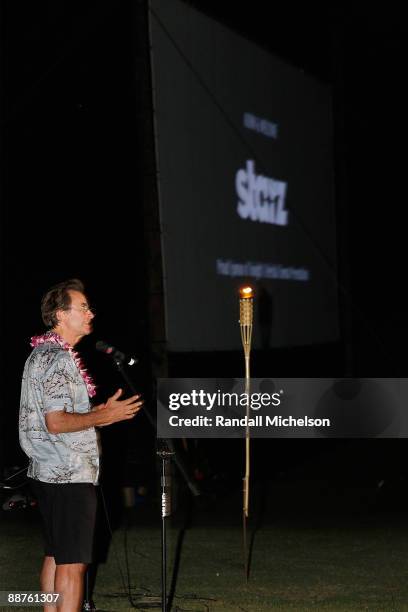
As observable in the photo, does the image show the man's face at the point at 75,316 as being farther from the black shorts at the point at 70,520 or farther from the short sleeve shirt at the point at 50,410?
the black shorts at the point at 70,520

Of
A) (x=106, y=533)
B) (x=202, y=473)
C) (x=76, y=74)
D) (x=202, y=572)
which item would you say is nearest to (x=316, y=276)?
(x=202, y=473)

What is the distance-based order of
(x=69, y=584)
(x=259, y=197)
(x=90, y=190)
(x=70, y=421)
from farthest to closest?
(x=259, y=197) < (x=90, y=190) < (x=69, y=584) < (x=70, y=421)

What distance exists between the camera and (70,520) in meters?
4.25

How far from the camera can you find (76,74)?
30.6 feet

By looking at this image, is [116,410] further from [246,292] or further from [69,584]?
[246,292]

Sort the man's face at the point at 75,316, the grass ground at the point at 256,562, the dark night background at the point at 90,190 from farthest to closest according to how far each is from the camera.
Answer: the dark night background at the point at 90,190, the grass ground at the point at 256,562, the man's face at the point at 75,316

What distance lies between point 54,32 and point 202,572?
4.62 meters

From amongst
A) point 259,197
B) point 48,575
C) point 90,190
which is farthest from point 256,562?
point 259,197

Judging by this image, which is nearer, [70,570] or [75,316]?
[70,570]

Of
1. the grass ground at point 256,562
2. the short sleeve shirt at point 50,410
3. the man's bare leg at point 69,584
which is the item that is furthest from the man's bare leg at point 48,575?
the grass ground at point 256,562

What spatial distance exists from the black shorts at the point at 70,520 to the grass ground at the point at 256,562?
166 cm

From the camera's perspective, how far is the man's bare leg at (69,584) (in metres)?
4.27

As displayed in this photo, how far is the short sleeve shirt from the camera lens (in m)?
4.23

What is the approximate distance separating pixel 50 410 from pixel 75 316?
0.43 meters
